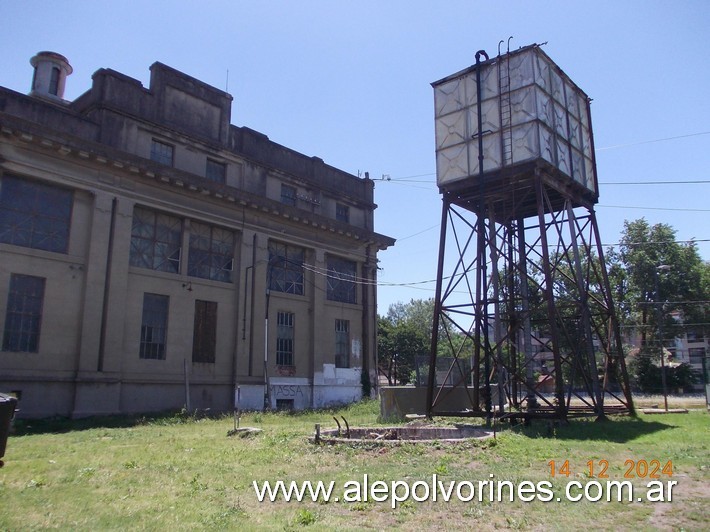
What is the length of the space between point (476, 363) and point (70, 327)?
51.7ft

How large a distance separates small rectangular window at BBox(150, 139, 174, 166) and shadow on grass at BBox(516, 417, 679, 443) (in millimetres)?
20018

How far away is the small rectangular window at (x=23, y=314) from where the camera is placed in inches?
843

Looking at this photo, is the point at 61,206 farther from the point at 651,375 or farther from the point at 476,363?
the point at 651,375

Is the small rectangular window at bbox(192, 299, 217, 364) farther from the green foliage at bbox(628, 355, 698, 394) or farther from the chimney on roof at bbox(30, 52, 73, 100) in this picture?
the green foliage at bbox(628, 355, 698, 394)

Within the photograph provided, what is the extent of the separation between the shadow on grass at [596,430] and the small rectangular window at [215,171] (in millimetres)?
19798

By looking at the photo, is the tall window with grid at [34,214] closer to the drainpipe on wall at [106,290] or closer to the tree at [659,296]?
the drainpipe on wall at [106,290]

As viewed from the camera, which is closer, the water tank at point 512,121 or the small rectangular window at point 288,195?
the water tank at point 512,121

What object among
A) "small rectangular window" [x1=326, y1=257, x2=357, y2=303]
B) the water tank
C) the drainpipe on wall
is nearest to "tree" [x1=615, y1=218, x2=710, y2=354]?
"small rectangular window" [x1=326, y1=257, x2=357, y2=303]

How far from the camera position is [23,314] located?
71.5 ft

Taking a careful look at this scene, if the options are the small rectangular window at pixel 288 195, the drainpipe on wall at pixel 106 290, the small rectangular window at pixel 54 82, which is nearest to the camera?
the drainpipe on wall at pixel 106 290

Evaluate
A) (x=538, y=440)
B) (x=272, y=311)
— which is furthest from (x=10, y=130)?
(x=538, y=440)

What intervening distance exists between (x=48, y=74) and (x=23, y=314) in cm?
1394

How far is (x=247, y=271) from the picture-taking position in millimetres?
29641

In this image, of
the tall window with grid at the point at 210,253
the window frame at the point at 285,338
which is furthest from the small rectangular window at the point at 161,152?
the window frame at the point at 285,338
